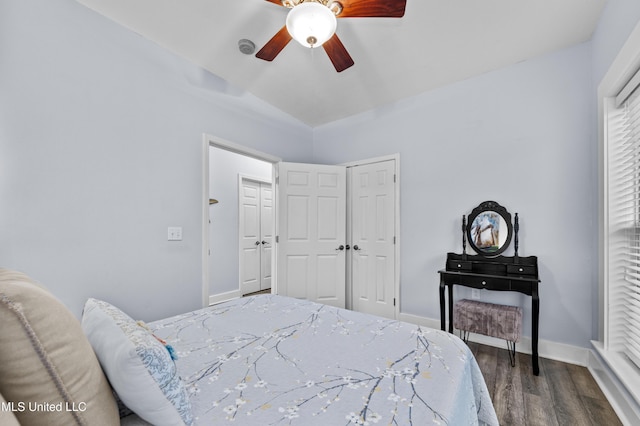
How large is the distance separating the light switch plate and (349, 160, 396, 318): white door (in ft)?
7.07

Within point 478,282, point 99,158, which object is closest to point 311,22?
point 99,158

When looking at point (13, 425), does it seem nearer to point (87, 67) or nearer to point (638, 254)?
point (87, 67)

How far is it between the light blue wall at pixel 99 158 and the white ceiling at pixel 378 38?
0.27 metres

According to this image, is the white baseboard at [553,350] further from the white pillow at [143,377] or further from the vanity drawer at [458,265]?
the white pillow at [143,377]

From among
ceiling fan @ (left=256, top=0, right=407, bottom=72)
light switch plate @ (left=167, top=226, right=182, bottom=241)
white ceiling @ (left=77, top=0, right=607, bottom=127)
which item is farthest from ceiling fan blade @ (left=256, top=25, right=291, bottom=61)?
light switch plate @ (left=167, top=226, right=182, bottom=241)

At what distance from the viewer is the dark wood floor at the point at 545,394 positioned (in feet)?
5.64

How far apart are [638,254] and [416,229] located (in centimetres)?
175

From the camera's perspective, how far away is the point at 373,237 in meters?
3.64

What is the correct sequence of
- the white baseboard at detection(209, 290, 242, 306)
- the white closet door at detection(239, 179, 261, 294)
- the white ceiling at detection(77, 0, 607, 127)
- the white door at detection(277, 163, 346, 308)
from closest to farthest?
the white ceiling at detection(77, 0, 607, 127), the white door at detection(277, 163, 346, 308), the white baseboard at detection(209, 290, 242, 306), the white closet door at detection(239, 179, 261, 294)

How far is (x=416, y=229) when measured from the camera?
3.28 meters

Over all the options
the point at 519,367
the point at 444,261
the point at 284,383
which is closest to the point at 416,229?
the point at 444,261

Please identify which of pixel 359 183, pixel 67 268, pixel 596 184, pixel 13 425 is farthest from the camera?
pixel 359 183

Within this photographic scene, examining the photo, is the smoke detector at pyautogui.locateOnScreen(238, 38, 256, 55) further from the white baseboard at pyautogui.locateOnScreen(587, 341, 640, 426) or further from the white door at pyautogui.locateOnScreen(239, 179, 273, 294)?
the white baseboard at pyautogui.locateOnScreen(587, 341, 640, 426)

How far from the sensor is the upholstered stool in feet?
7.80
